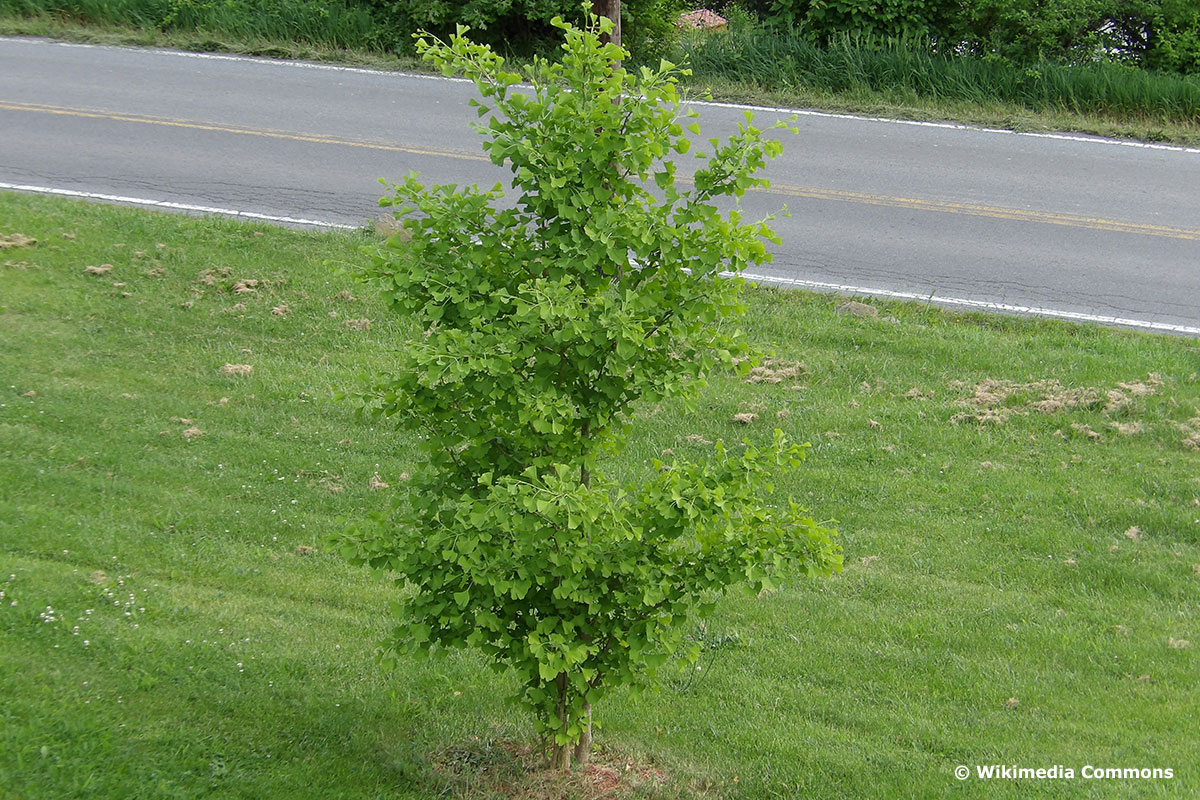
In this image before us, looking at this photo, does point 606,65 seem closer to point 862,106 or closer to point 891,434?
point 891,434

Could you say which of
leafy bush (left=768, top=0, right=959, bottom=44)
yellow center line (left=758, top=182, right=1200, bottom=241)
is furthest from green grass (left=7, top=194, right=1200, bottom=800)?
leafy bush (left=768, top=0, right=959, bottom=44)

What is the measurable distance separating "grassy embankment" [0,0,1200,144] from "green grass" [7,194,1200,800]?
6.90m

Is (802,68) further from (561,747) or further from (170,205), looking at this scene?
(561,747)

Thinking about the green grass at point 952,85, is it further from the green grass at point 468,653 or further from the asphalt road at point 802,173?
the green grass at point 468,653

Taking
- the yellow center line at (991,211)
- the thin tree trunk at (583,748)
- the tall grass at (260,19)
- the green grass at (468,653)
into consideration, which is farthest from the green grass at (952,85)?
the thin tree trunk at (583,748)

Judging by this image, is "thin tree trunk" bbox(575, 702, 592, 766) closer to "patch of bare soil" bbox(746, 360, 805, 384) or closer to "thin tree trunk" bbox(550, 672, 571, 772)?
"thin tree trunk" bbox(550, 672, 571, 772)

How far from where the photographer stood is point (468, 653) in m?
6.64

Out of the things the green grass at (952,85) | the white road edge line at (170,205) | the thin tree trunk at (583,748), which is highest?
the green grass at (952,85)

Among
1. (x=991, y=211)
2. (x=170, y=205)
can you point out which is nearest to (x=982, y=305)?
(x=991, y=211)

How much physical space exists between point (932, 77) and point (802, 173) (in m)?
3.99

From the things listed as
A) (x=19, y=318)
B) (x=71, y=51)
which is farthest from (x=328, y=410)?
(x=71, y=51)

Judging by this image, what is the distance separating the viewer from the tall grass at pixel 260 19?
1858 centimetres

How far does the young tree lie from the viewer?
177 inches

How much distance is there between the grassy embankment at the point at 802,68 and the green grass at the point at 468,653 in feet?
22.6
